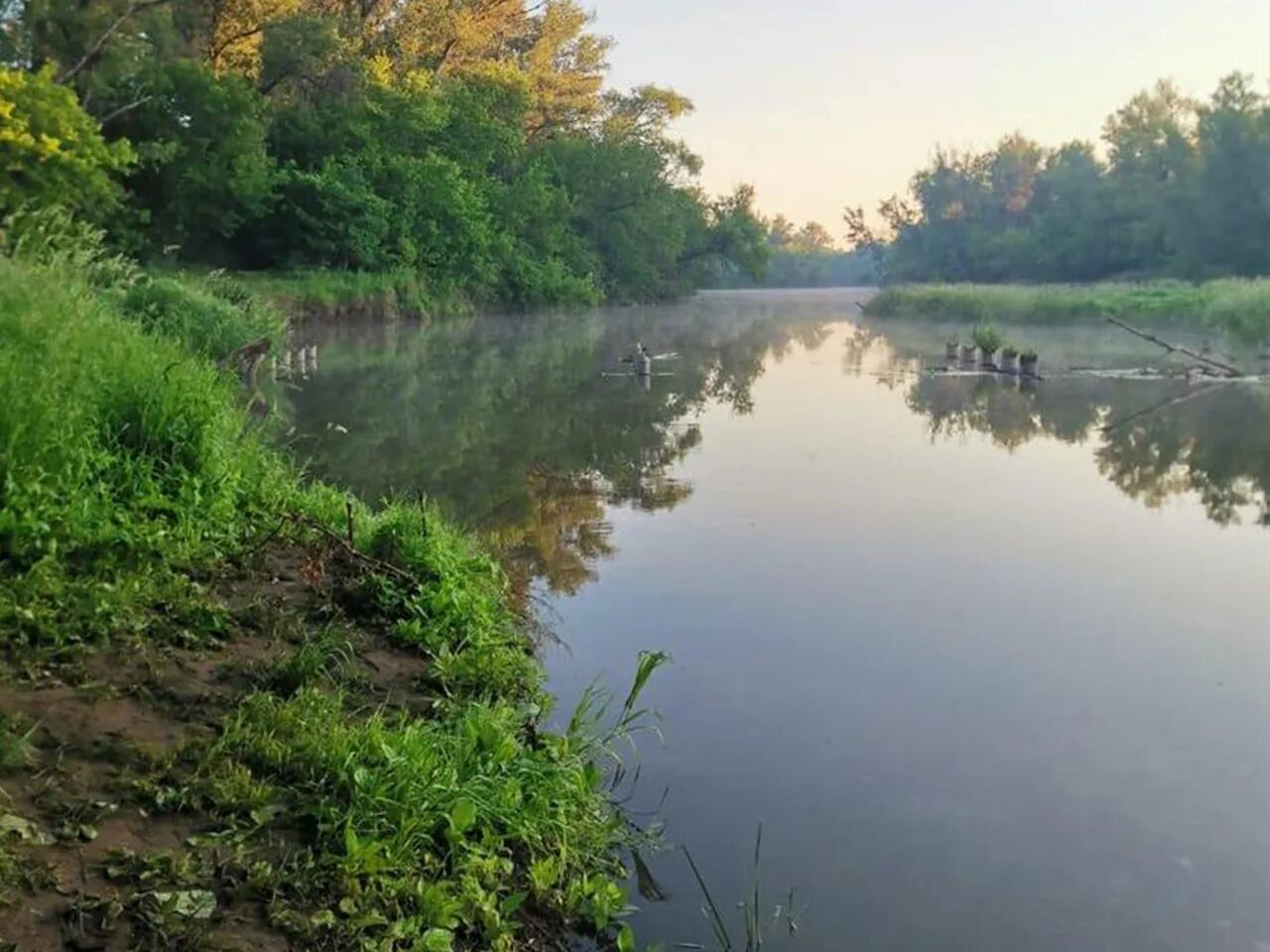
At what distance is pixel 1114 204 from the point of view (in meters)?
50.3

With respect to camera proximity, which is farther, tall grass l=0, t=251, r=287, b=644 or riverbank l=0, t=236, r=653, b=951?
tall grass l=0, t=251, r=287, b=644

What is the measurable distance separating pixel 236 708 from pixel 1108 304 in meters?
32.4

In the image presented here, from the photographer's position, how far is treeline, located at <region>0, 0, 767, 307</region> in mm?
23641

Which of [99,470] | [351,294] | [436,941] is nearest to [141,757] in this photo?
[436,941]

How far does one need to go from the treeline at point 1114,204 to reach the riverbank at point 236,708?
42937mm

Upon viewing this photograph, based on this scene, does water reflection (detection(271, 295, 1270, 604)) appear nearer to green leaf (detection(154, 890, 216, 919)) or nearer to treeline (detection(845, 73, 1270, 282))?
green leaf (detection(154, 890, 216, 919))

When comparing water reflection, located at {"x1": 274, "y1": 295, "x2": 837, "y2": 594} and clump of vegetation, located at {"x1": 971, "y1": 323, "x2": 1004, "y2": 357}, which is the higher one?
clump of vegetation, located at {"x1": 971, "y1": 323, "x2": 1004, "y2": 357}

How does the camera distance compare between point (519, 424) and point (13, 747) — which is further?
point (519, 424)

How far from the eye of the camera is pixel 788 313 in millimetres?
47594

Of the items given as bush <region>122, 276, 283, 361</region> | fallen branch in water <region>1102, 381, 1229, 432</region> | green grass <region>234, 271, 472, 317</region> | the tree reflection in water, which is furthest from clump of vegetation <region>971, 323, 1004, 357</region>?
green grass <region>234, 271, 472, 317</region>

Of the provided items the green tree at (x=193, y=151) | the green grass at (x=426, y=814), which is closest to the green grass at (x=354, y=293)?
the green tree at (x=193, y=151)

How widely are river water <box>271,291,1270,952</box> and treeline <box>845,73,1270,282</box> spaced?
32869 mm

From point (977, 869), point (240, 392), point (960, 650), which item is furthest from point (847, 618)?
point (240, 392)

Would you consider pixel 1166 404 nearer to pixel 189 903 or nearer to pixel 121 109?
pixel 189 903
